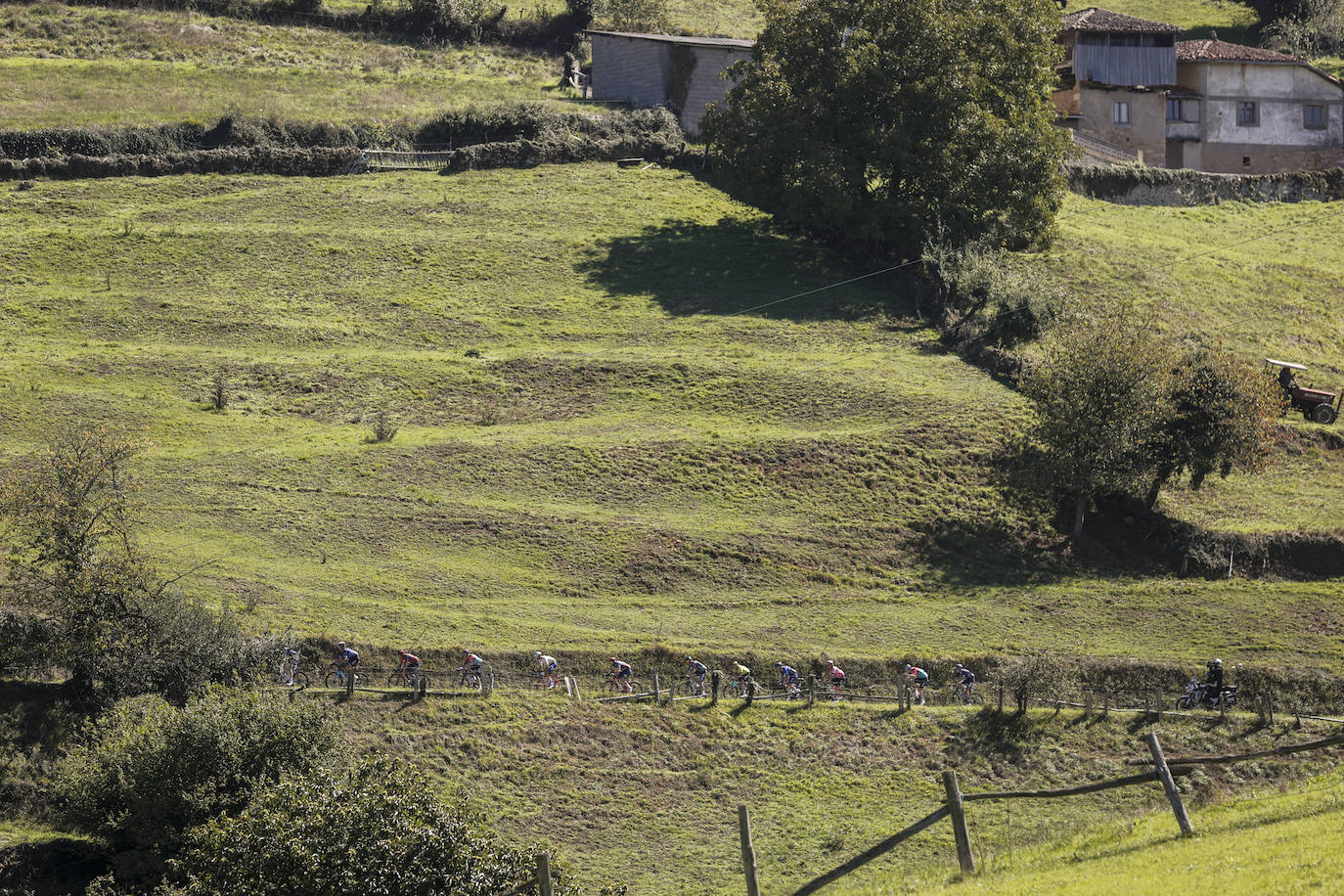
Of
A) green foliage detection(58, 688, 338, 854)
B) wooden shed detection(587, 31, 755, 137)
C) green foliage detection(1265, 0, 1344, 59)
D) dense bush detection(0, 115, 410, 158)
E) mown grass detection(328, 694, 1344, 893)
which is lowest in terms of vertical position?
mown grass detection(328, 694, 1344, 893)

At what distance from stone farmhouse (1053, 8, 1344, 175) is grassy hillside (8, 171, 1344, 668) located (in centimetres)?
1278

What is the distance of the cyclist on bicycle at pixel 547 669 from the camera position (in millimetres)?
42375

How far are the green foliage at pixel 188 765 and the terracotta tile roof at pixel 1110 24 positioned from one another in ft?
259

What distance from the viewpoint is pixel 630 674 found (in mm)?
43156

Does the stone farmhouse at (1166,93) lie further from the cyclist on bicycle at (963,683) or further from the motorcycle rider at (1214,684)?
the cyclist on bicycle at (963,683)

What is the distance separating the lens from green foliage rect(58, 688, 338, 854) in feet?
104

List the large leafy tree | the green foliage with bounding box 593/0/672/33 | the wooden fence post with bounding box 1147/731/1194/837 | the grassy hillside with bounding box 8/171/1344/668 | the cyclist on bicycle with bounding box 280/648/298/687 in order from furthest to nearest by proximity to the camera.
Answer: the green foliage with bounding box 593/0/672/33 → the large leafy tree → the grassy hillside with bounding box 8/171/1344/668 → the cyclist on bicycle with bounding box 280/648/298/687 → the wooden fence post with bounding box 1147/731/1194/837

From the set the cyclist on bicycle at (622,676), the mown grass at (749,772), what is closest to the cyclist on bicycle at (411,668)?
the mown grass at (749,772)

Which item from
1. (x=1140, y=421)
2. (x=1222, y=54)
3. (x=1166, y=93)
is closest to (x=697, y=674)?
(x=1140, y=421)

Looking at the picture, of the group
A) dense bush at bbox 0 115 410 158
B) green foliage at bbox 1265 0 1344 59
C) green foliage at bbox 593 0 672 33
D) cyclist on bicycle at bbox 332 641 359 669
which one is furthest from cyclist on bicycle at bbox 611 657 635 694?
green foliage at bbox 1265 0 1344 59

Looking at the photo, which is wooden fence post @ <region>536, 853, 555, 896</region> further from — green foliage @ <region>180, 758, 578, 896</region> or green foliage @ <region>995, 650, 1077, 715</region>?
green foliage @ <region>995, 650, 1077, 715</region>

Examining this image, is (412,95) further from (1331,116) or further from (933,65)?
(1331,116)

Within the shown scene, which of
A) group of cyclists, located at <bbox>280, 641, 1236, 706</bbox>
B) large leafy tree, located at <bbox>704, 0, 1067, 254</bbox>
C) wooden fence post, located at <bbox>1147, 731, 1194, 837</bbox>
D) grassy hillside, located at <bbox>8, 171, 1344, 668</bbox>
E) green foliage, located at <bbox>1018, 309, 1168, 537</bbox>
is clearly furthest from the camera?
large leafy tree, located at <bbox>704, 0, 1067, 254</bbox>

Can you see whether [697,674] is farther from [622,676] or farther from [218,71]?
[218,71]
